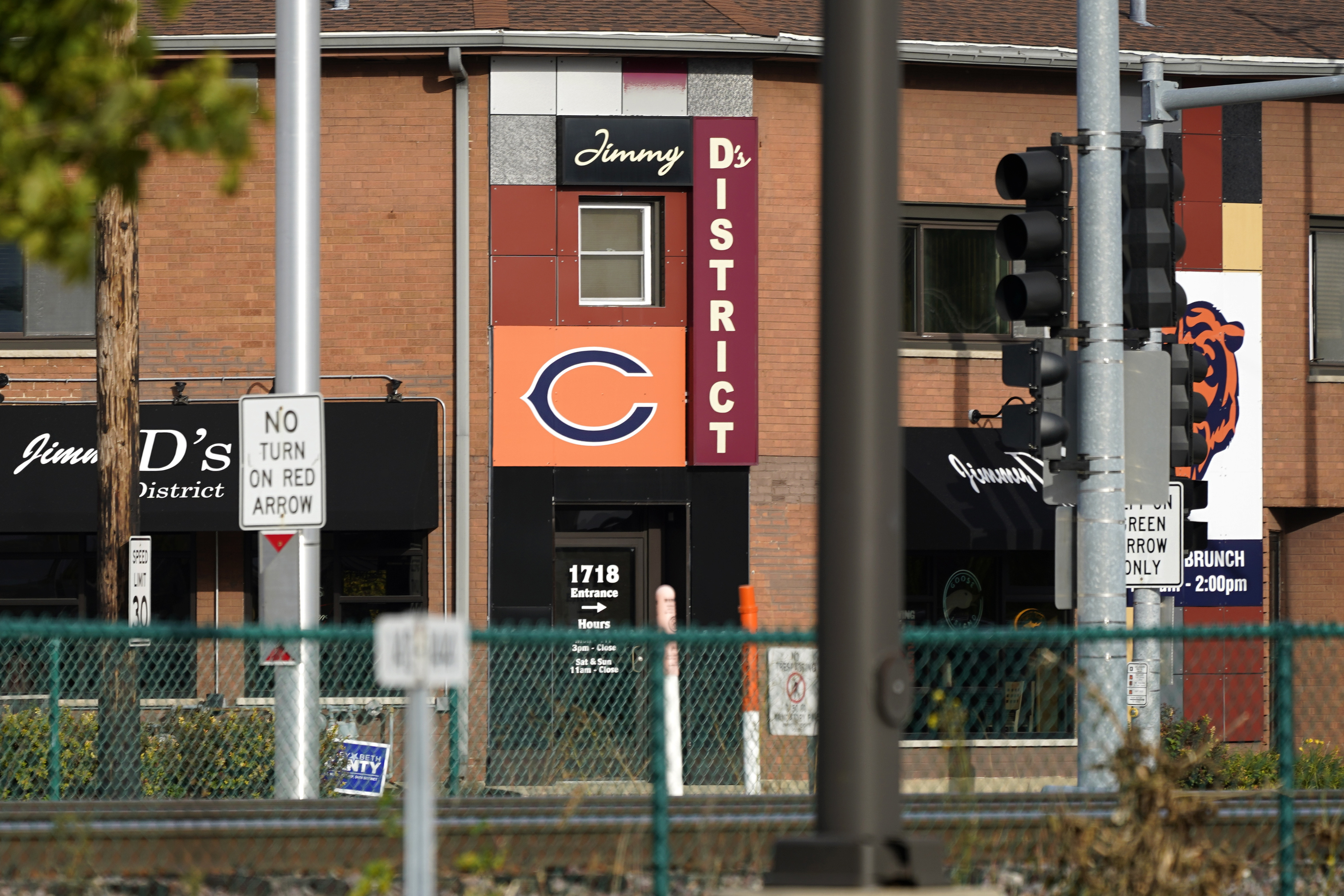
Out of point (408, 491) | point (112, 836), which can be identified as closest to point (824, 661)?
point (112, 836)

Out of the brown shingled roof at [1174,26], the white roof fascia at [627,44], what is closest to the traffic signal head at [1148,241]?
the white roof fascia at [627,44]

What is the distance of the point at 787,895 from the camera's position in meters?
4.96

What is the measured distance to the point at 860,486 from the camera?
16.8 feet

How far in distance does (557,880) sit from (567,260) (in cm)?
988

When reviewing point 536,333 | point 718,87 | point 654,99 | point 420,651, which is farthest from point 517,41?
point 420,651

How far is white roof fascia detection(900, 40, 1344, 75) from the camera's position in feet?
53.7

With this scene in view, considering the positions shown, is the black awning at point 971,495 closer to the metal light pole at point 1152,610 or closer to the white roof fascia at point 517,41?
the metal light pole at point 1152,610

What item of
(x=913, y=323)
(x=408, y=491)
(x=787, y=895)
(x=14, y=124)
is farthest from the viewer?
(x=913, y=323)

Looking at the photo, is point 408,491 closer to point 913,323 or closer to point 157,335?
point 157,335

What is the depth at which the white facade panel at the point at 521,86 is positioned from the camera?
52.4 feet

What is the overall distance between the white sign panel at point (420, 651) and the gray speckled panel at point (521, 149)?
11898 millimetres

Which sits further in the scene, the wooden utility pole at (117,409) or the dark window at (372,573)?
the dark window at (372,573)

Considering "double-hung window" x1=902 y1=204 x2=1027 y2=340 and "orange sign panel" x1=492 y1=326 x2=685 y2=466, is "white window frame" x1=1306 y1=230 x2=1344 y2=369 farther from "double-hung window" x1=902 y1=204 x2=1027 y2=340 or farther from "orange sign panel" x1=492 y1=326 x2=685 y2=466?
"orange sign panel" x1=492 y1=326 x2=685 y2=466

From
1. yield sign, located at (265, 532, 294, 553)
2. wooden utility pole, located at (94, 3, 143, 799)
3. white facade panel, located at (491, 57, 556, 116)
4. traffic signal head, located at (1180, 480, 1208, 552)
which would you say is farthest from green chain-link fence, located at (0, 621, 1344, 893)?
white facade panel, located at (491, 57, 556, 116)
